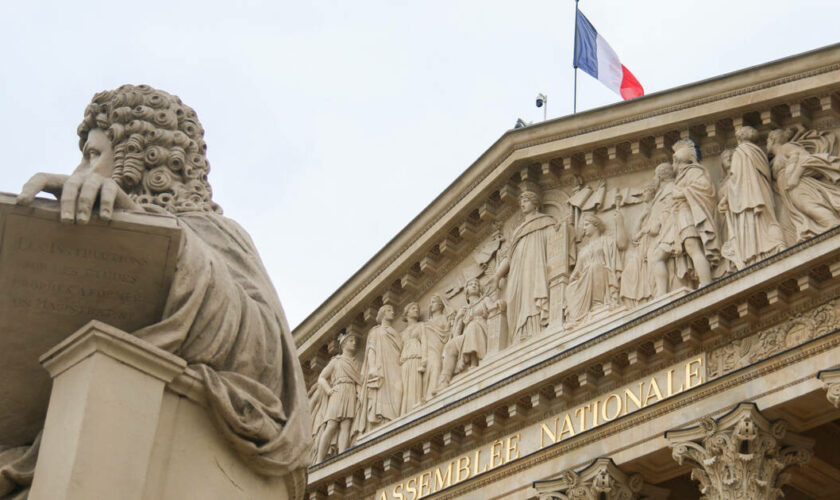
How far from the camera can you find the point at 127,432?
11.2ft

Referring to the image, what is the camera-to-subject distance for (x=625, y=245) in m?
19.5

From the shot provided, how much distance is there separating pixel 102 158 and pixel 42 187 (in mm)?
551

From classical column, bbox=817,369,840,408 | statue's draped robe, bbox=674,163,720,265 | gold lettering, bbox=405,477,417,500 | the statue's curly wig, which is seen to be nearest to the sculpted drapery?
statue's draped robe, bbox=674,163,720,265

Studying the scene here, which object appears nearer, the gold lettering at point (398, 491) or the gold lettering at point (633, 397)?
the gold lettering at point (633, 397)

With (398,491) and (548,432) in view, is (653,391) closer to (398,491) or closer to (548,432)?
(548,432)

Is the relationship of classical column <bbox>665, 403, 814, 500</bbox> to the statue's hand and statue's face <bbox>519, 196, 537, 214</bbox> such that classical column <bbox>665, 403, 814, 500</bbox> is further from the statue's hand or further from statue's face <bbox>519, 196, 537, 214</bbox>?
the statue's hand

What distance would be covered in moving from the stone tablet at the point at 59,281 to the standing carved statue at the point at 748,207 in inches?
575

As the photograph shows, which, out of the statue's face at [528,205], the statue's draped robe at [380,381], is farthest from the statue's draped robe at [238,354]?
the statue's draped robe at [380,381]

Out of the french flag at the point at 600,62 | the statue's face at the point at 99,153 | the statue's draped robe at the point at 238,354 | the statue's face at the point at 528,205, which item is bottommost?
the statue's draped robe at the point at 238,354

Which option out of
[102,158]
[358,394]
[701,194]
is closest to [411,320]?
[358,394]

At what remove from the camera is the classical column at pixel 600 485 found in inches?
701

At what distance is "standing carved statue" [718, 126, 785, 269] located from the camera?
17.8 metres

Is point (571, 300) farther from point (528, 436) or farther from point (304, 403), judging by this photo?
point (304, 403)

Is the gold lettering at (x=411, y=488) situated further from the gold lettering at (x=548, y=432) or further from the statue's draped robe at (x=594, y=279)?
the statue's draped robe at (x=594, y=279)
